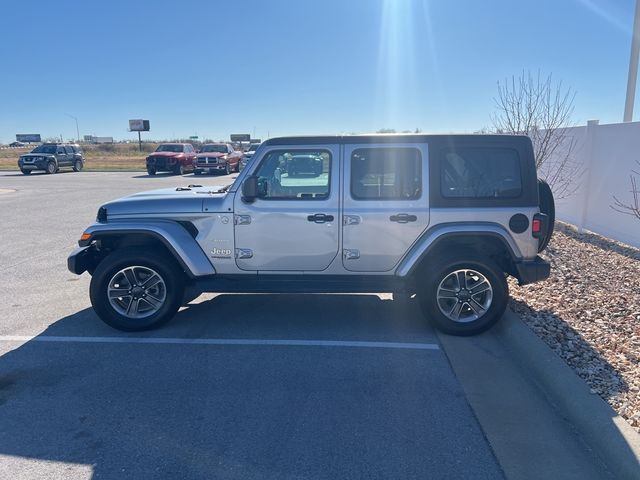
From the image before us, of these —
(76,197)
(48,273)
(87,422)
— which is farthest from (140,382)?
(76,197)

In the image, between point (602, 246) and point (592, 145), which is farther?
point (592, 145)

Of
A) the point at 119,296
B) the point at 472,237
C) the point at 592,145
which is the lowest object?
the point at 119,296

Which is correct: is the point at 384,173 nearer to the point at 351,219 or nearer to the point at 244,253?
the point at 351,219

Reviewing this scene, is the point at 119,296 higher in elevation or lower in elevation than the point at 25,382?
higher

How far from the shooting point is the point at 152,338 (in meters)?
4.93

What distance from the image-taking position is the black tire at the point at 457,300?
15.9 feet

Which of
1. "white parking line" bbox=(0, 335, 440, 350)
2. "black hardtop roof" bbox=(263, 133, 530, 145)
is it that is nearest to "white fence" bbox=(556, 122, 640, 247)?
"black hardtop roof" bbox=(263, 133, 530, 145)

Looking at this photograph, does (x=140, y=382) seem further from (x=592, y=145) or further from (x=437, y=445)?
(x=592, y=145)

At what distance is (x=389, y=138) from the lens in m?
4.96

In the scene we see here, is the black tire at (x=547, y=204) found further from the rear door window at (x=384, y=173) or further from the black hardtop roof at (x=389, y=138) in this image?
the rear door window at (x=384, y=173)

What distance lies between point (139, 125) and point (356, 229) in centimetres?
6396

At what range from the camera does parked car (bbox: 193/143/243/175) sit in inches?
1187

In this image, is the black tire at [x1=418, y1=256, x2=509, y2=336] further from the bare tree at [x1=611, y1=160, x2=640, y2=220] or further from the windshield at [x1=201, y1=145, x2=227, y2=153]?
the windshield at [x1=201, y1=145, x2=227, y2=153]

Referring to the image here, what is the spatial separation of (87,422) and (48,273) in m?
4.60
